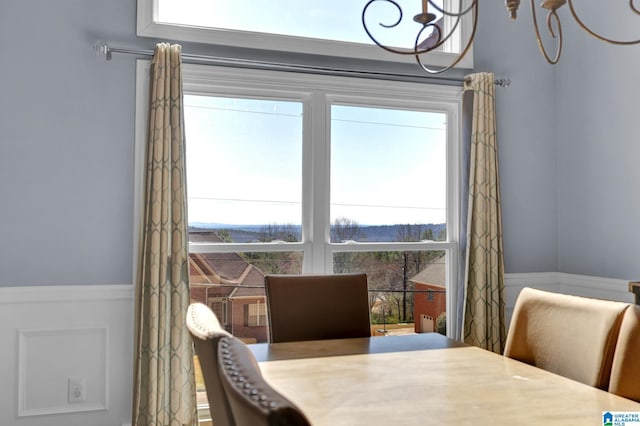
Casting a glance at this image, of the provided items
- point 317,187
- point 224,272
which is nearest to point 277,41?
point 317,187

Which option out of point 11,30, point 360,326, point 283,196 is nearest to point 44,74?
point 11,30

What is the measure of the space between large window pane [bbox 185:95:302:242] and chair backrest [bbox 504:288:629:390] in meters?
1.52

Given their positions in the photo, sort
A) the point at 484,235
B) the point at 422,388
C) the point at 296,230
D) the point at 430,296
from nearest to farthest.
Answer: the point at 422,388
the point at 296,230
the point at 484,235
the point at 430,296

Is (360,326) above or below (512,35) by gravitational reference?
below

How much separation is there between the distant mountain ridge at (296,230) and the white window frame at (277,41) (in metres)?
0.98

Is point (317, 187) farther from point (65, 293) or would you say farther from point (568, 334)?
point (568, 334)

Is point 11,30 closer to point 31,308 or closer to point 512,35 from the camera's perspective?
point 31,308

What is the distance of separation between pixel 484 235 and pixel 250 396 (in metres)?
2.80

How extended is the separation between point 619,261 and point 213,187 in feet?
7.61

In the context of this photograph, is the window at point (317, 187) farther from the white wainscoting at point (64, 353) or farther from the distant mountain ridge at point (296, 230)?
the white wainscoting at point (64, 353)

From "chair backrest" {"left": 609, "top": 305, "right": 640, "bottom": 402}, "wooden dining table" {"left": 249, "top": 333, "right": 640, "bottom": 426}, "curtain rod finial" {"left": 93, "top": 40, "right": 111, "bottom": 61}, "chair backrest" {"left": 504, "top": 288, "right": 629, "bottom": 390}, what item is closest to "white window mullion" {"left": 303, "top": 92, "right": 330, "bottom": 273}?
"curtain rod finial" {"left": 93, "top": 40, "right": 111, "bottom": 61}

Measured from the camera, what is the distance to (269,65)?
3029 millimetres

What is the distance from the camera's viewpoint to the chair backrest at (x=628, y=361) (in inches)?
59.0

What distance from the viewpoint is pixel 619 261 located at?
318 centimetres
